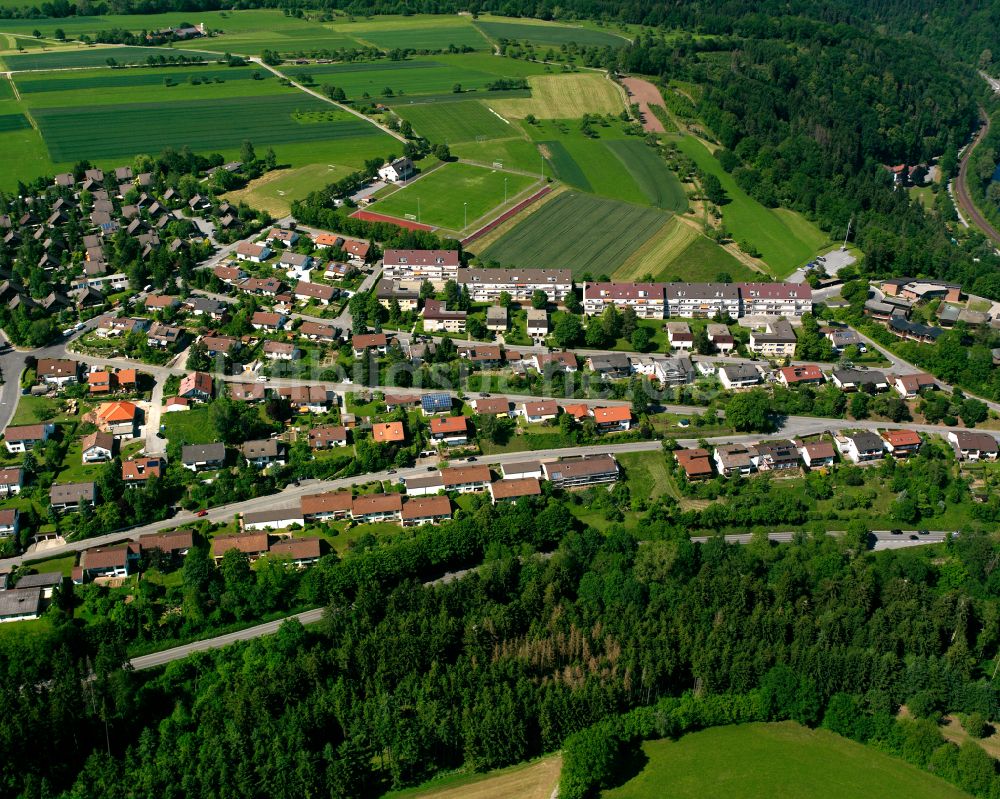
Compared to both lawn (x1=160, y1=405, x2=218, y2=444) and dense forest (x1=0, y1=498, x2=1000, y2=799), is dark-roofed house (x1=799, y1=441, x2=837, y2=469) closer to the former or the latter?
dense forest (x1=0, y1=498, x2=1000, y2=799)

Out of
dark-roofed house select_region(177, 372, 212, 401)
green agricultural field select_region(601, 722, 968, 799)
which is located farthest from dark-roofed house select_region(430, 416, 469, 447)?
green agricultural field select_region(601, 722, 968, 799)

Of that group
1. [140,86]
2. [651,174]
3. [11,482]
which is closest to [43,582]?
[11,482]

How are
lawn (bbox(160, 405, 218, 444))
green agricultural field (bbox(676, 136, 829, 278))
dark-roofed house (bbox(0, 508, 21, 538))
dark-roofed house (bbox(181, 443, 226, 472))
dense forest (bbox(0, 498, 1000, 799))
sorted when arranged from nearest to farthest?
dense forest (bbox(0, 498, 1000, 799)) < dark-roofed house (bbox(0, 508, 21, 538)) < dark-roofed house (bbox(181, 443, 226, 472)) < lawn (bbox(160, 405, 218, 444)) < green agricultural field (bbox(676, 136, 829, 278))

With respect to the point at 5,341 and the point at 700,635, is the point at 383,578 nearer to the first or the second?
the point at 700,635

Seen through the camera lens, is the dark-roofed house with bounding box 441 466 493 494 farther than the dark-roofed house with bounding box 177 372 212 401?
No

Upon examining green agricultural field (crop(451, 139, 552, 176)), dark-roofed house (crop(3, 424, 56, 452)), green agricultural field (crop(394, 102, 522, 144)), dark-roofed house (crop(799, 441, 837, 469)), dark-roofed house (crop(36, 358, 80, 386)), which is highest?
green agricultural field (crop(394, 102, 522, 144))

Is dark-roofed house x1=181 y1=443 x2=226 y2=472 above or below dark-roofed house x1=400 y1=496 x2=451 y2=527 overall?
above

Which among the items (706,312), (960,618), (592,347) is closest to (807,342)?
(706,312)
